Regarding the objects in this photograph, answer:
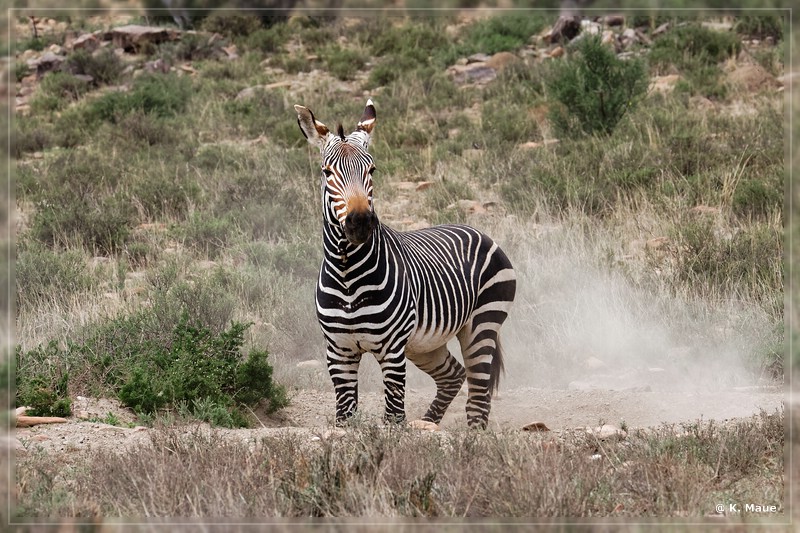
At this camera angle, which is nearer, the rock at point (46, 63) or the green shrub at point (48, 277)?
the green shrub at point (48, 277)

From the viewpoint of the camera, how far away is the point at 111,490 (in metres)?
4.85

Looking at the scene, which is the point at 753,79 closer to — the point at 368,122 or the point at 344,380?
the point at 368,122

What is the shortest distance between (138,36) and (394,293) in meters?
18.5

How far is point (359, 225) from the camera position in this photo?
19.4 feet

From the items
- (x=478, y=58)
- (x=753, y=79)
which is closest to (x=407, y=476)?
(x=753, y=79)

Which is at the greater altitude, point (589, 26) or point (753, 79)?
point (589, 26)

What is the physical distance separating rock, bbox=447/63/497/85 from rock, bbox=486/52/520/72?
0.44 feet

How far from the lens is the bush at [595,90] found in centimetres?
1548

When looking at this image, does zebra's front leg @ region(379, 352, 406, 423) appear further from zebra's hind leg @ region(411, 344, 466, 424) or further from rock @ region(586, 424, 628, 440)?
rock @ region(586, 424, 628, 440)

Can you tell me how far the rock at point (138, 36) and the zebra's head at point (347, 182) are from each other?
1806 cm

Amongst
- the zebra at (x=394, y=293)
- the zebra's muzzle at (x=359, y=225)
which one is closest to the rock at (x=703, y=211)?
the zebra at (x=394, y=293)

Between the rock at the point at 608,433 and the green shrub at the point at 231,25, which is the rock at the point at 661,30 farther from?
the rock at the point at 608,433

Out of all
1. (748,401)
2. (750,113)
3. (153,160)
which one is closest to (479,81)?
(750,113)

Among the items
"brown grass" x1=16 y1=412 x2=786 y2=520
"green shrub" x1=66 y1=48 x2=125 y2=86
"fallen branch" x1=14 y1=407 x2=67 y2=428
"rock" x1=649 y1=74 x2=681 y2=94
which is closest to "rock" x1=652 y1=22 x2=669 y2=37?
"rock" x1=649 y1=74 x2=681 y2=94
